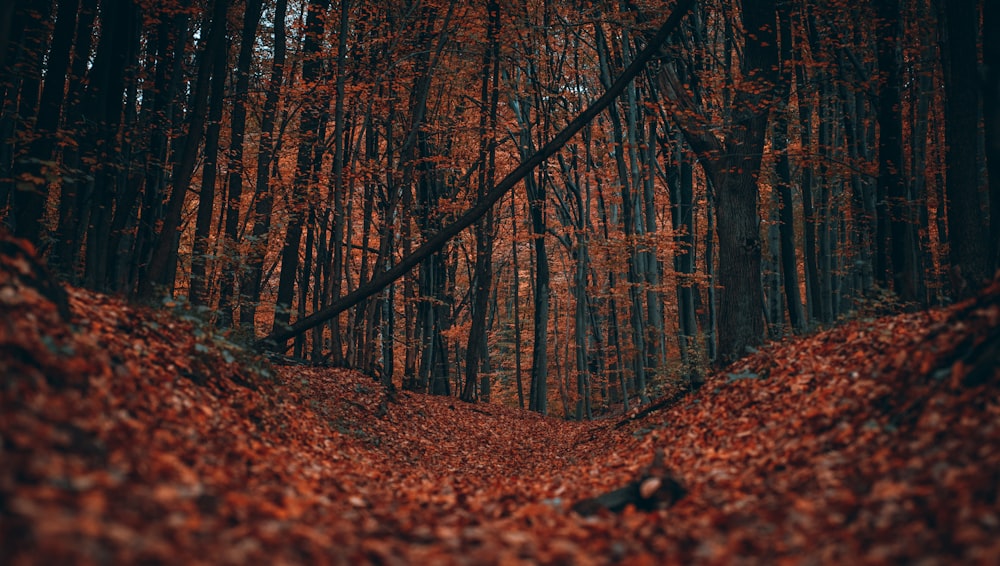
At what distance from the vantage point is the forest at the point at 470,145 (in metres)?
9.92

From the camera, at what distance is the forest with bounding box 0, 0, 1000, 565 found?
3.70 meters

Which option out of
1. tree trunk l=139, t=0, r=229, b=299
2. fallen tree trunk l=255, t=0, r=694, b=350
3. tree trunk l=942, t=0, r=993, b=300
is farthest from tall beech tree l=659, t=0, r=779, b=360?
tree trunk l=139, t=0, r=229, b=299

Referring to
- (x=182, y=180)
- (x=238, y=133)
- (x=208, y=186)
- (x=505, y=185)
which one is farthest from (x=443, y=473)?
(x=238, y=133)

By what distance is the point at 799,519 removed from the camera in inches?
155

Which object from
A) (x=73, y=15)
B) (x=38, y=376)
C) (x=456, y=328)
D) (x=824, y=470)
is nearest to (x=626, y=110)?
(x=456, y=328)

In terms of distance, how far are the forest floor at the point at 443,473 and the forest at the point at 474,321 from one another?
0.10 feet

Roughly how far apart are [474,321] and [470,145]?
6.86 m

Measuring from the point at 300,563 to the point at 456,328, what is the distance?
21.0 meters

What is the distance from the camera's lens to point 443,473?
9.15m

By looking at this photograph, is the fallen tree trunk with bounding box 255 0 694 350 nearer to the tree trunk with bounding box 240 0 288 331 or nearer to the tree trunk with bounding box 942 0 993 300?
the tree trunk with bounding box 942 0 993 300

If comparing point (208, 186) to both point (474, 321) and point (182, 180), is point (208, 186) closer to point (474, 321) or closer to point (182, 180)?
point (182, 180)

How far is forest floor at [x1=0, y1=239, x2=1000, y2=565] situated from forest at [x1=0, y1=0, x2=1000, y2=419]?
2.29 m

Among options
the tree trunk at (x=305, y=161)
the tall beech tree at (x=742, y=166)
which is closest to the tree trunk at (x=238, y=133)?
the tree trunk at (x=305, y=161)

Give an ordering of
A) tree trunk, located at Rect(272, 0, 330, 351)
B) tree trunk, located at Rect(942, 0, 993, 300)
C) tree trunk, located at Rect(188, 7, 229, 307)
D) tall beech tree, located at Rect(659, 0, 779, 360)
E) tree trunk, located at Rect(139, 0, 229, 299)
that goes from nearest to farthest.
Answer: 1. tree trunk, located at Rect(942, 0, 993, 300)
2. tree trunk, located at Rect(139, 0, 229, 299)
3. tall beech tree, located at Rect(659, 0, 779, 360)
4. tree trunk, located at Rect(188, 7, 229, 307)
5. tree trunk, located at Rect(272, 0, 330, 351)
